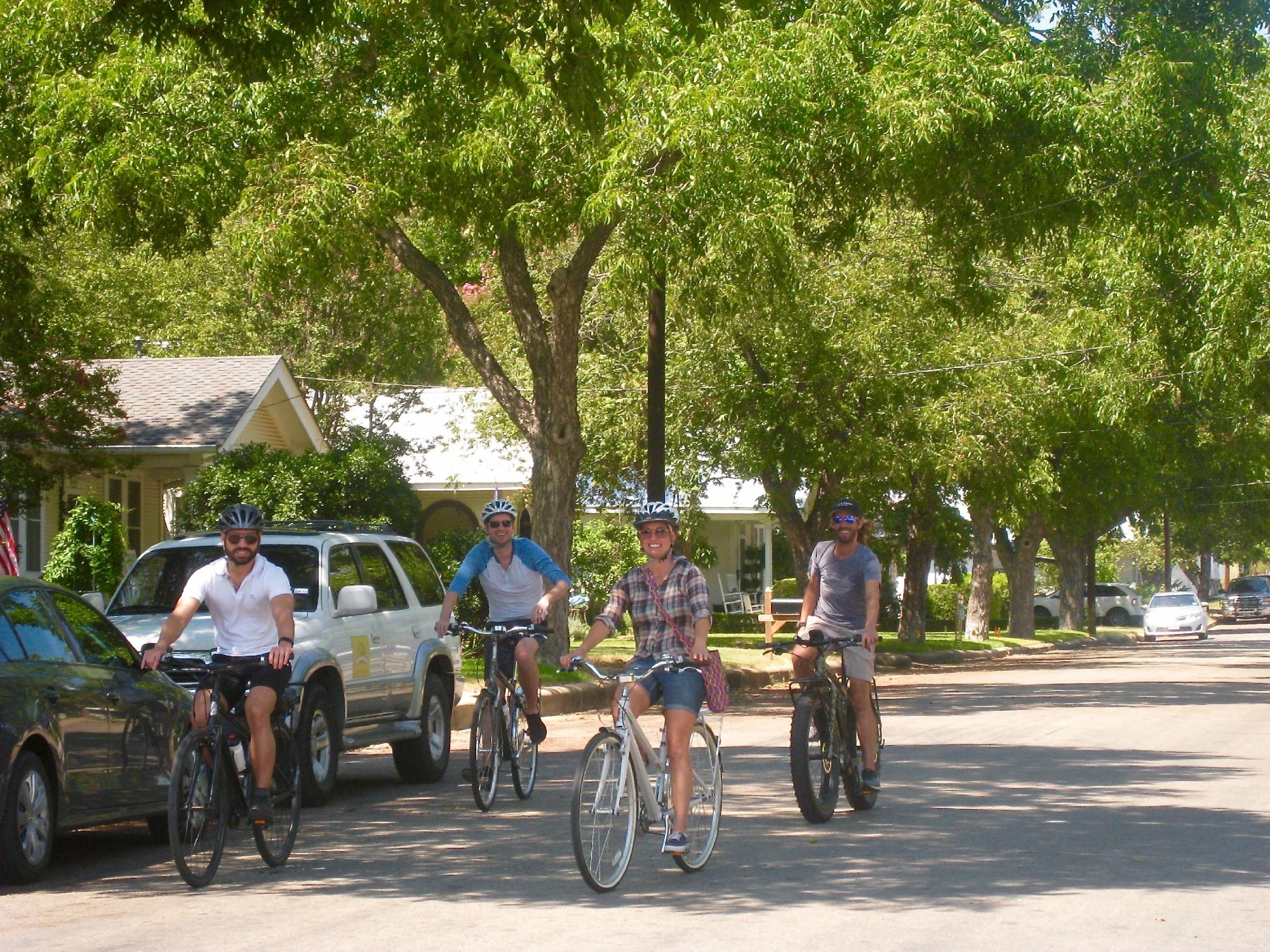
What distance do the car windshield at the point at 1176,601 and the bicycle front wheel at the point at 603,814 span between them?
148ft

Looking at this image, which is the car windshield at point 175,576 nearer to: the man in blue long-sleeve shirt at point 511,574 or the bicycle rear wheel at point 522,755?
the man in blue long-sleeve shirt at point 511,574

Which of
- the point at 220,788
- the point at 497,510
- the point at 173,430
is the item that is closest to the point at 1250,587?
the point at 173,430

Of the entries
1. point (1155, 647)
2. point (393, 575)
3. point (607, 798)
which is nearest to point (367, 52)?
point (393, 575)

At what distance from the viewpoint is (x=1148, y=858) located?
883cm

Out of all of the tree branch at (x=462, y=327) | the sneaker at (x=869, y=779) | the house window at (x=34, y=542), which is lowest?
the sneaker at (x=869, y=779)

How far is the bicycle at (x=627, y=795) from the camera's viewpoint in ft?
24.6

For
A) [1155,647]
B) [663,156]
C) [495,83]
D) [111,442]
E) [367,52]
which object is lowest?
[1155,647]

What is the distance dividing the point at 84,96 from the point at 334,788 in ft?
26.6

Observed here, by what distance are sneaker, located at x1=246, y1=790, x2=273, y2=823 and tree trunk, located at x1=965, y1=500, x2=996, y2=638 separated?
34266mm

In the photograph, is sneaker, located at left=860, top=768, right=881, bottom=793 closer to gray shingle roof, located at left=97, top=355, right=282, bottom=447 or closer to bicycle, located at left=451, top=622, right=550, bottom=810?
bicycle, located at left=451, top=622, right=550, bottom=810

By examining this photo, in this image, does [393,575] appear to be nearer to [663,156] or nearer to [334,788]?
[334,788]

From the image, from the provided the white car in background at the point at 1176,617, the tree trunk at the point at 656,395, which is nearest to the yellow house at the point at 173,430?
the tree trunk at the point at 656,395

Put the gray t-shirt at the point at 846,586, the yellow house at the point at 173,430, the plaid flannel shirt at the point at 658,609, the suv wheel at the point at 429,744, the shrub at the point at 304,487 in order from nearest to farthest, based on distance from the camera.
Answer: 1. the plaid flannel shirt at the point at 658,609
2. the gray t-shirt at the point at 846,586
3. the suv wheel at the point at 429,744
4. the shrub at the point at 304,487
5. the yellow house at the point at 173,430

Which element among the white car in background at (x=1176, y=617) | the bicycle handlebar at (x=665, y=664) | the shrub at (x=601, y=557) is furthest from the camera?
the white car in background at (x=1176, y=617)
